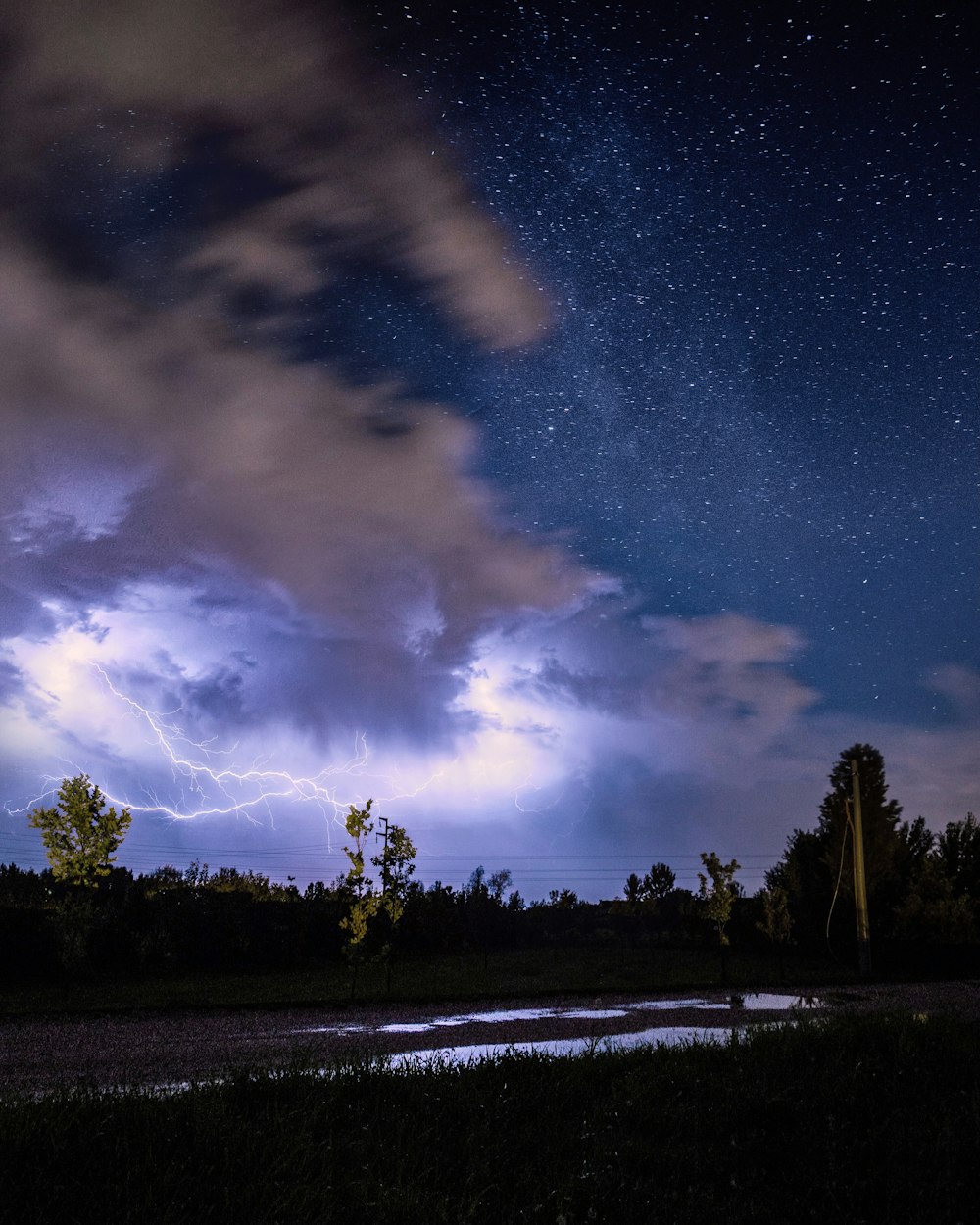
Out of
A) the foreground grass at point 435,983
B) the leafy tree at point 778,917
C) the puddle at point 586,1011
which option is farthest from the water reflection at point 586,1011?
the leafy tree at point 778,917

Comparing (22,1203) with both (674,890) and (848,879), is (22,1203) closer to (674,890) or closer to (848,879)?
(848,879)

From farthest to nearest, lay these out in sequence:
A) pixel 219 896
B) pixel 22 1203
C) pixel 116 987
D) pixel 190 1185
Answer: pixel 219 896 → pixel 116 987 → pixel 190 1185 → pixel 22 1203

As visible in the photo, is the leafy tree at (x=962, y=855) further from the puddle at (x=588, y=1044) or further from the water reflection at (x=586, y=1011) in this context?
the puddle at (x=588, y=1044)

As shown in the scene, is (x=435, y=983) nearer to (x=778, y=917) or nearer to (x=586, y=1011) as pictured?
(x=586, y=1011)

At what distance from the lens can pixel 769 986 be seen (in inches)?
993

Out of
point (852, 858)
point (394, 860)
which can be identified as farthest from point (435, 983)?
point (852, 858)

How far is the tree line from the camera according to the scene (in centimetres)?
2344

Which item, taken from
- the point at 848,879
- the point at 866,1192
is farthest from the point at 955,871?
the point at 866,1192

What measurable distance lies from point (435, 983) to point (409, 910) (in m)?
12.2

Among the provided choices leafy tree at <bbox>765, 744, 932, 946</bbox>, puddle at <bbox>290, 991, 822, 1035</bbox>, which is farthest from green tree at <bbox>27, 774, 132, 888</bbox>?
leafy tree at <bbox>765, 744, 932, 946</bbox>

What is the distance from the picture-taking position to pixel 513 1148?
20.3 ft

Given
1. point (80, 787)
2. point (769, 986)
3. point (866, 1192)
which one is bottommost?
point (769, 986)

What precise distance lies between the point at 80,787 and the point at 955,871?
33.1 metres

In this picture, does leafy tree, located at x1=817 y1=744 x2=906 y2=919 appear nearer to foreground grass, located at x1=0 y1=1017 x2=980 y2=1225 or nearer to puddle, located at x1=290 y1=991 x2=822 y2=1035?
puddle, located at x1=290 y1=991 x2=822 y2=1035
